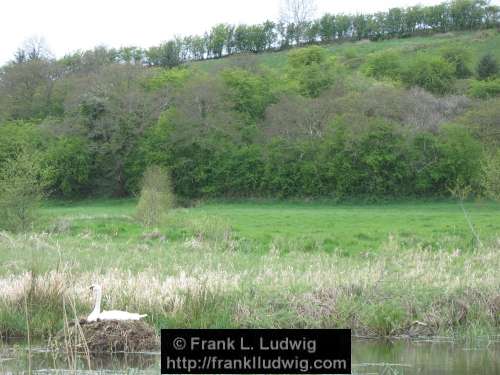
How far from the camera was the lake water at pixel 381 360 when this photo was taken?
45.4 ft

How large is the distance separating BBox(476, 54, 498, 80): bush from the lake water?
81619 millimetres

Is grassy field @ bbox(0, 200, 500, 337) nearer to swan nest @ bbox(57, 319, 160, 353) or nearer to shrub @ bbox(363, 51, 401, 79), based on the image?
swan nest @ bbox(57, 319, 160, 353)

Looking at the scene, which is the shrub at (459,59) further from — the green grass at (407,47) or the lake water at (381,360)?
the lake water at (381,360)

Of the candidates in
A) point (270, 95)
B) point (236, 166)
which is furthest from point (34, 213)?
point (270, 95)

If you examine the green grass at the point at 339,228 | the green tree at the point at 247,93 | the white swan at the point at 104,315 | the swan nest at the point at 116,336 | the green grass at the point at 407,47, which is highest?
the green grass at the point at 407,47

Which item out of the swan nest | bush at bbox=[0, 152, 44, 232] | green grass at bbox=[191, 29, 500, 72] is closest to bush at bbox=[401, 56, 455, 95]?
green grass at bbox=[191, 29, 500, 72]

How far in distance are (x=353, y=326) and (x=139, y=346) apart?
5.13 metres

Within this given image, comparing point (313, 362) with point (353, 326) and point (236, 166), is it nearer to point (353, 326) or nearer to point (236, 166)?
point (353, 326)

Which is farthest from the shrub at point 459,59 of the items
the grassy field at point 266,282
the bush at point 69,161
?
the grassy field at point 266,282

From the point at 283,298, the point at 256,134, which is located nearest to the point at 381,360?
the point at 283,298

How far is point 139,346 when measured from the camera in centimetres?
1567

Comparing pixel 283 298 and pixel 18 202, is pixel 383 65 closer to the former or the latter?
pixel 18 202

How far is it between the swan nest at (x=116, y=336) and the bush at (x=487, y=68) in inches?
3309

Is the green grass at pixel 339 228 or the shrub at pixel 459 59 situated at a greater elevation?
the shrub at pixel 459 59
